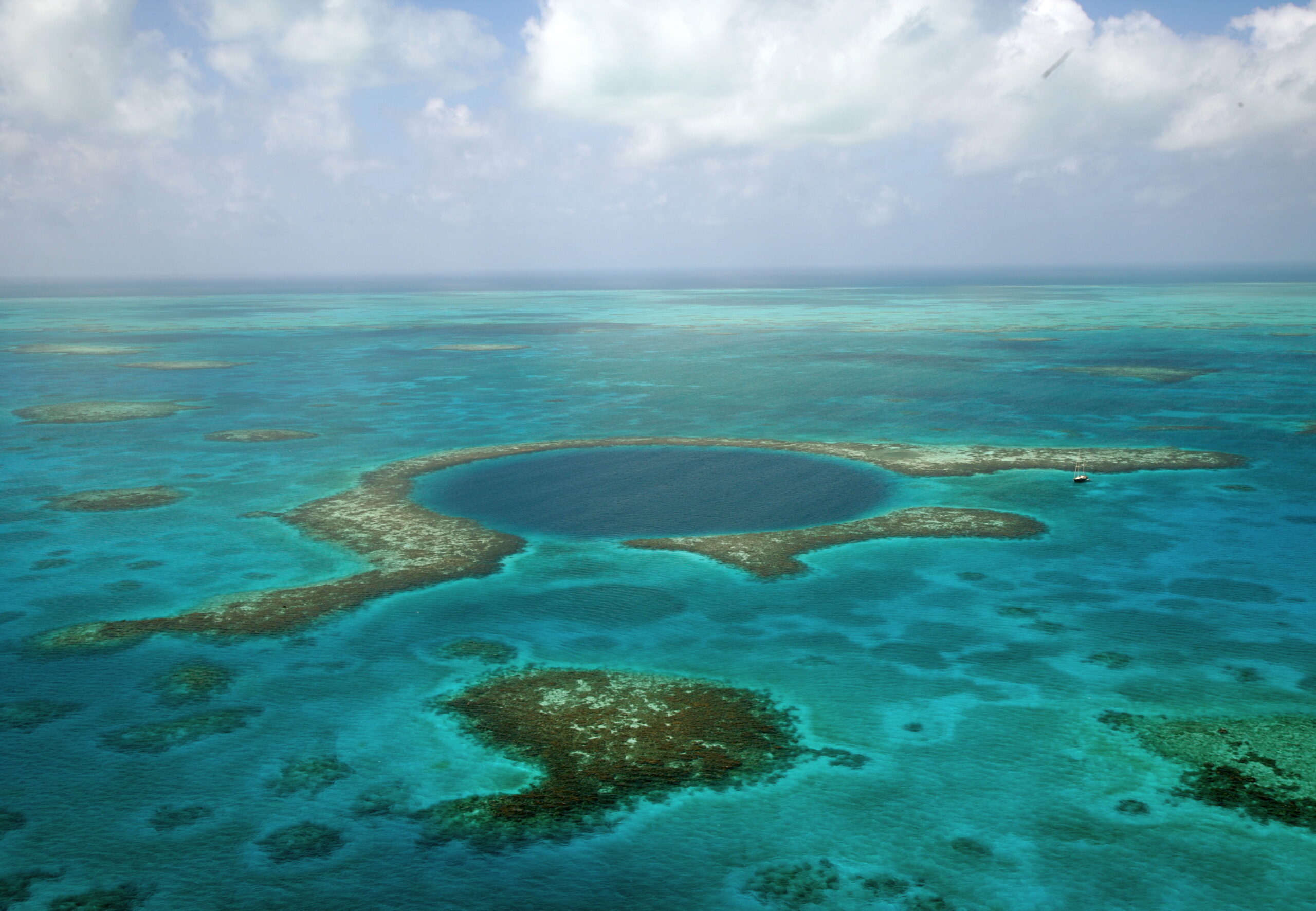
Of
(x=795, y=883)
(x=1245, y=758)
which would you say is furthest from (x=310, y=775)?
(x=1245, y=758)

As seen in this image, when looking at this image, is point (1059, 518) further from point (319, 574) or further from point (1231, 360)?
point (1231, 360)

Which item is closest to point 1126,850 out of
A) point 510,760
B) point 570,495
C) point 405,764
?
point 510,760

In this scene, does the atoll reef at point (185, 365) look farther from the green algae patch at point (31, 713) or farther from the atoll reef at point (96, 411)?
the green algae patch at point (31, 713)

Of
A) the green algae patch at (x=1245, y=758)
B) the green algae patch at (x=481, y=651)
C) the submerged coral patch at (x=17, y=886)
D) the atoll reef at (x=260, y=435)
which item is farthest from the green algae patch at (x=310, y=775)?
the atoll reef at (x=260, y=435)

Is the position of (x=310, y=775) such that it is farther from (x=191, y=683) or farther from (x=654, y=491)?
(x=654, y=491)

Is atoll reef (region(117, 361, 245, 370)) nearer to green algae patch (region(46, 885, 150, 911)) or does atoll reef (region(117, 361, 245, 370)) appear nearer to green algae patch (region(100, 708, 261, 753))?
green algae patch (region(100, 708, 261, 753))

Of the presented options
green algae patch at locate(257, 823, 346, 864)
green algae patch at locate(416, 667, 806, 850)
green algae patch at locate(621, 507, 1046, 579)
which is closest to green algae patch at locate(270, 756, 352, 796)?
green algae patch at locate(257, 823, 346, 864)
